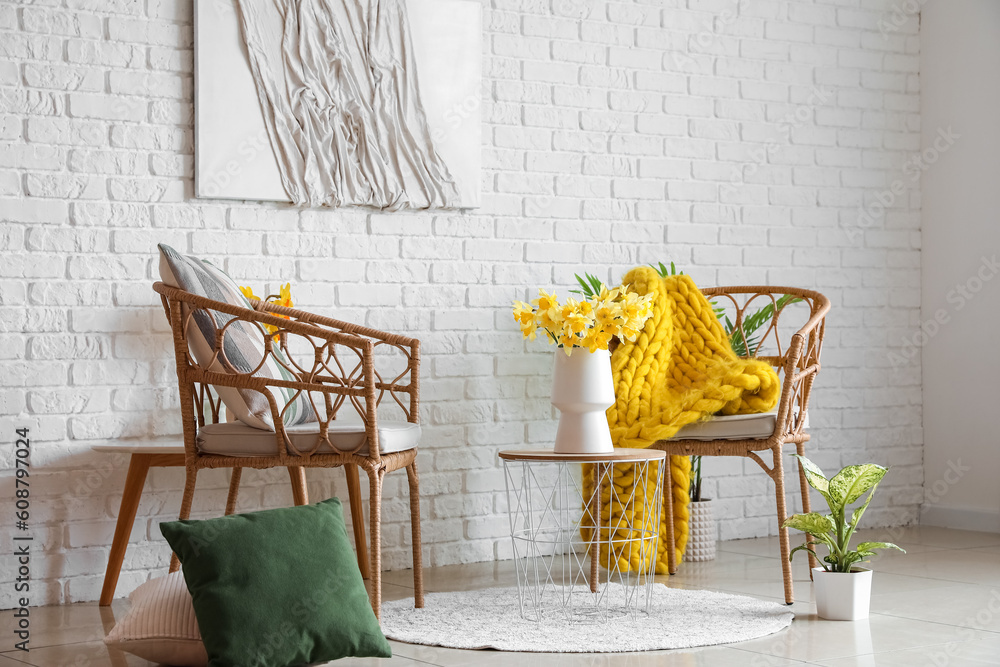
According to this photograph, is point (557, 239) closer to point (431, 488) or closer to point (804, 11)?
point (431, 488)

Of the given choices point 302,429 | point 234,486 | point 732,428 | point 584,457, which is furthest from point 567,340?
point 234,486

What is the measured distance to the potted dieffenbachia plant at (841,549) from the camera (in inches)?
106

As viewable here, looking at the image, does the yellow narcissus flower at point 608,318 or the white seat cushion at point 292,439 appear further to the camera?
the yellow narcissus flower at point 608,318

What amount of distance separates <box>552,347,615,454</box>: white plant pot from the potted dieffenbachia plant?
0.49m

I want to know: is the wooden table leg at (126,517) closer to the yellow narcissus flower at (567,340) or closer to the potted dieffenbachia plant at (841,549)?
the yellow narcissus flower at (567,340)

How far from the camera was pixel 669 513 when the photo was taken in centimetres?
341

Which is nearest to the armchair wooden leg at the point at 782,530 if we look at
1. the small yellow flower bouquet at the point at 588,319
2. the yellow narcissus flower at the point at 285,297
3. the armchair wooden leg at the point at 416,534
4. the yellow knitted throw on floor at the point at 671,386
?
the yellow knitted throw on floor at the point at 671,386

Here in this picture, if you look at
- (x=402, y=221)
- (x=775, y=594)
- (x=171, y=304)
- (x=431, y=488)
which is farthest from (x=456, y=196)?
(x=775, y=594)

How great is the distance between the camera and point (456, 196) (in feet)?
11.7

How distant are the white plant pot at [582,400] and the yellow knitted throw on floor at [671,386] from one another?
1.09 feet

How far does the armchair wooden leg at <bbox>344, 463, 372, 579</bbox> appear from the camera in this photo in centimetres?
319

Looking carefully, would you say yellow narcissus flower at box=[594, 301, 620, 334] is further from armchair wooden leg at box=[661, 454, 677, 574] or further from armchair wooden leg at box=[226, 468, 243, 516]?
armchair wooden leg at box=[226, 468, 243, 516]

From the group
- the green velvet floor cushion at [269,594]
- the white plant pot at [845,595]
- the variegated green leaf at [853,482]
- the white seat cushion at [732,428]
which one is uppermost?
the white seat cushion at [732,428]

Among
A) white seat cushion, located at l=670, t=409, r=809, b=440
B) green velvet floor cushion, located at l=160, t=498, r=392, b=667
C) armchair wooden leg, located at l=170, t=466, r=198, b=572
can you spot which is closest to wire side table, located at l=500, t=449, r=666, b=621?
white seat cushion, located at l=670, t=409, r=809, b=440
